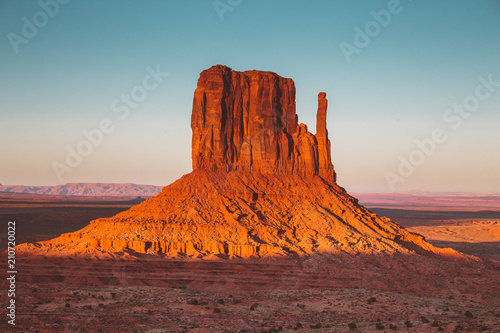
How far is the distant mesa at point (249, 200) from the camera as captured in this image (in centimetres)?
5075

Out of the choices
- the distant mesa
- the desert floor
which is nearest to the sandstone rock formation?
the distant mesa

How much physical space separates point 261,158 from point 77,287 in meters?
25.7

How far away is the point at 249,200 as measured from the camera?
5641cm

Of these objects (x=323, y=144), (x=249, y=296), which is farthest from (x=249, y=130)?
(x=249, y=296)

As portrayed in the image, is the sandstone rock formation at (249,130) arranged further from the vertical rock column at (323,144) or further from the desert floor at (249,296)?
the desert floor at (249,296)

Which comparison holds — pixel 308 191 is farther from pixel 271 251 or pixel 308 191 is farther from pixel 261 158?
pixel 271 251

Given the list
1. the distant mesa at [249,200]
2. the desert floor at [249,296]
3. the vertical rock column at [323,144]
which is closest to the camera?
the desert floor at [249,296]

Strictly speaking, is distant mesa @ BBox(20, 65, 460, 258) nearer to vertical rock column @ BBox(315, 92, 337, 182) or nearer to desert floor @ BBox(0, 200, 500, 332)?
vertical rock column @ BBox(315, 92, 337, 182)

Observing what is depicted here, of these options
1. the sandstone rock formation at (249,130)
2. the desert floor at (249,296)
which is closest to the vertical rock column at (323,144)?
the sandstone rock formation at (249,130)

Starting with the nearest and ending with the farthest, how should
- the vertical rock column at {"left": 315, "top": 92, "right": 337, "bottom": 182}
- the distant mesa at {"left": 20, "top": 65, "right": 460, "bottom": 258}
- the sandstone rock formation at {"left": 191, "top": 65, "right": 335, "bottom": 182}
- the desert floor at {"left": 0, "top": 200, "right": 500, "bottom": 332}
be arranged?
the desert floor at {"left": 0, "top": 200, "right": 500, "bottom": 332}
the distant mesa at {"left": 20, "top": 65, "right": 460, "bottom": 258}
the sandstone rock formation at {"left": 191, "top": 65, "right": 335, "bottom": 182}
the vertical rock column at {"left": 315, "top": 92, "right": 337, "bottom": 182}

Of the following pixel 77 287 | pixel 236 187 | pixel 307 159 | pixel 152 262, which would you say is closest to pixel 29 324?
pixel 77 287

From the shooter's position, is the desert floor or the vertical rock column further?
the vertical rock column

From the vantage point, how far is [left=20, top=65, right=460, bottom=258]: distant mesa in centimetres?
5075

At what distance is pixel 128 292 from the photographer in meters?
38.6
